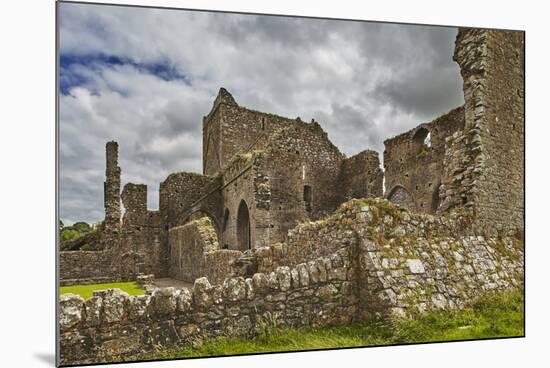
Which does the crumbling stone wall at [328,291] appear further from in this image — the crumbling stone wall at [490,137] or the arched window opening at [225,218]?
the arched window opening at [225,218]

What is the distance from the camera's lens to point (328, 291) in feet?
21.3

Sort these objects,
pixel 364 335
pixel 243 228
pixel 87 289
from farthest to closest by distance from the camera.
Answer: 1. pixel 243 228
2. pixel 87 289
3. pixel 364 335

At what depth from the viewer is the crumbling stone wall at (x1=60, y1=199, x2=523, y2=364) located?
5348 millimetres

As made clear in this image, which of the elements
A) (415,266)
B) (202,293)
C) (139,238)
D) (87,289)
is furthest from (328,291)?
(139,238)

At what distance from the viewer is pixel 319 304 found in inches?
254

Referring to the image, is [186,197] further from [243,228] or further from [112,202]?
[243,228]

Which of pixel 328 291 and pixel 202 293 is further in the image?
pixel 328 291

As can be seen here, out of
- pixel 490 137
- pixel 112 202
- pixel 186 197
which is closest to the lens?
pixel 490 137

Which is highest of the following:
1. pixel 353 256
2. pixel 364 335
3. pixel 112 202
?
pixel 112 202

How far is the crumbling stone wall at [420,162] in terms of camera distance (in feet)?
60.7

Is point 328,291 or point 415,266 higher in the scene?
point 415,266

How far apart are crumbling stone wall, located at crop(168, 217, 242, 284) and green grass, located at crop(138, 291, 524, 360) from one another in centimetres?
390

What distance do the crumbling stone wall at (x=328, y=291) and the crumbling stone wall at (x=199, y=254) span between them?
3.85 m

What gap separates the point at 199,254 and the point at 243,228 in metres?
5.01
